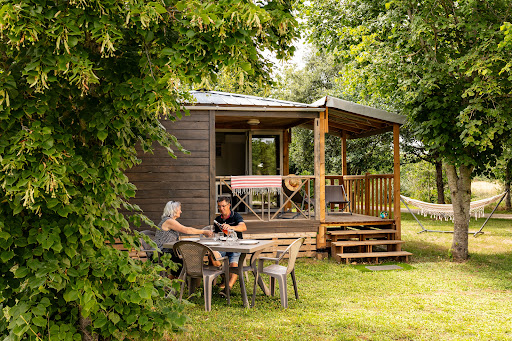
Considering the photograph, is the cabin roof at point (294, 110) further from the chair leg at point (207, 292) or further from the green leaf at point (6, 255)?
the green leaf at point (6, 255)

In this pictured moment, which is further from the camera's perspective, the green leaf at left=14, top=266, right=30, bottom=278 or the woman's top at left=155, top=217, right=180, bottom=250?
the woman's top at left=155, top=217, right=180, bottom=250

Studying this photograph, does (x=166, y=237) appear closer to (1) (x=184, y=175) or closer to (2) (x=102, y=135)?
(1) (x=184, y=175)

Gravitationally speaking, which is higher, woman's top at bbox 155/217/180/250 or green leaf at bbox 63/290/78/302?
woman's top at bbox 155/217/180/250

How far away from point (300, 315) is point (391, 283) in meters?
2.24

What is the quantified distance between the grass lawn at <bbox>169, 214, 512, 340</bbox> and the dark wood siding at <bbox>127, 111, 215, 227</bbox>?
78.3 inches

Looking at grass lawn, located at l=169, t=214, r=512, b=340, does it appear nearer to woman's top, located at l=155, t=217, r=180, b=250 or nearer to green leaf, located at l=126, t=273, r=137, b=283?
woman's top, located at l=155, t=217, r=180, b=250

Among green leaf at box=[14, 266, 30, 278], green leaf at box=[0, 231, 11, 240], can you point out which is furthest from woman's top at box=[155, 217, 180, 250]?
green leaf at box=[0, 231, 11, 240]

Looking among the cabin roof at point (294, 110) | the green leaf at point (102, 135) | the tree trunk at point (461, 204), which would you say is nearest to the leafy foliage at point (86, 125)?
the green leaf at point (102, 135)

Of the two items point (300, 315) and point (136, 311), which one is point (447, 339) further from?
point (136, 311)

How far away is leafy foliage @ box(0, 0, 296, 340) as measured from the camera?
7.17ft

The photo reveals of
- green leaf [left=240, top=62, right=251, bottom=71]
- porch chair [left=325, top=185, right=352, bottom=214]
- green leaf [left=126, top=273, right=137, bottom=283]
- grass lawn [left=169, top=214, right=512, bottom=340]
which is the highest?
green leaf [left=240, top=62, right=251, bottom=71]

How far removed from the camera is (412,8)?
26.7 ft

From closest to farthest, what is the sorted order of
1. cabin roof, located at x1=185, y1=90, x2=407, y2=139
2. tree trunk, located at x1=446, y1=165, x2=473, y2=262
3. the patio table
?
the patio table
cabin roof, located at x1=185, y1=90, x2=407, y2=139
tree trunk, located at x1=446, y1=165, x2=473, y2=262

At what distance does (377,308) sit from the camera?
5234 mm
